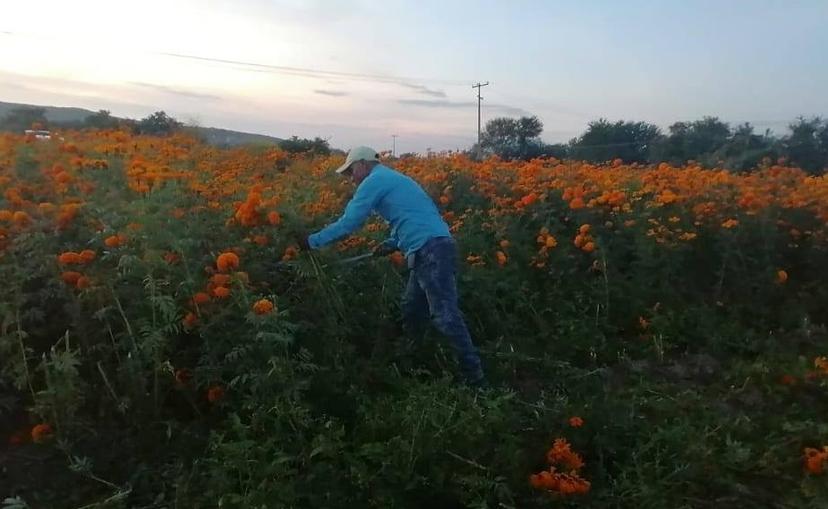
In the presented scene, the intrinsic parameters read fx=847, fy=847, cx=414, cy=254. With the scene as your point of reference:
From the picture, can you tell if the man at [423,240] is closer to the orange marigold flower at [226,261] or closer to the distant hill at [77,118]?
the orange marigold flower at [226,261]

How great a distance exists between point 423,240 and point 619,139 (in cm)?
2492

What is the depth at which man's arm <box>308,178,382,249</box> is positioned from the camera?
4984mm

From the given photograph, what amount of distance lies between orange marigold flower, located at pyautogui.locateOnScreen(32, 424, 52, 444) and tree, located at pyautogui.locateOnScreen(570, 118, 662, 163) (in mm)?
24411

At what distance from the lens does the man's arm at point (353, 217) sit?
4.98 m

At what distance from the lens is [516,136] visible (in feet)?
86.2

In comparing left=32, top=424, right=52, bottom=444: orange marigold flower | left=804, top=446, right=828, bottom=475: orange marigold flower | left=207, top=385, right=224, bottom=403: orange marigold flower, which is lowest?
left=804, top=446, right=828, bottom=475: orange marigold flower

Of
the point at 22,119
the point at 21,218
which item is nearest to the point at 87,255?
the point at 21,218

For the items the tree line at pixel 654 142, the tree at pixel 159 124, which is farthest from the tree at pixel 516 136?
the tree at pixel 159 124

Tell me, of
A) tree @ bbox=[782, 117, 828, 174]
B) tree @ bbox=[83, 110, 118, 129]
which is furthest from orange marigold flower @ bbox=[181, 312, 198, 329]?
tree @ bbox=[782, 117, 828, 174]

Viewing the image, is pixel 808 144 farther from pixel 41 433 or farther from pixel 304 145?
pixel 41 433

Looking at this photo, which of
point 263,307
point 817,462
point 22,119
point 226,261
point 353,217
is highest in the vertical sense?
point 22,119

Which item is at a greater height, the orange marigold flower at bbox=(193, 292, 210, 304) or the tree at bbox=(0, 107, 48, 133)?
the tree at bbox=(0, 107, 48, 133)

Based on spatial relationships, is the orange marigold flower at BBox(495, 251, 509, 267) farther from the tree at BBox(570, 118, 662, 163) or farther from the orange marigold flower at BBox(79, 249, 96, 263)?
the tree at BBox(570, 118, 662, 163)

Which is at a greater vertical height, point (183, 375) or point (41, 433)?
point (183, 375)
